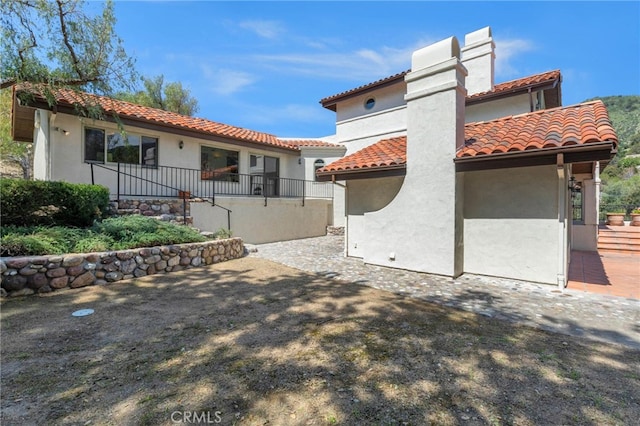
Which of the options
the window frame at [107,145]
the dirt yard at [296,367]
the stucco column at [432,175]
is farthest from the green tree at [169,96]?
the dirt yard at [296,367]

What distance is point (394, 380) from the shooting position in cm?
266

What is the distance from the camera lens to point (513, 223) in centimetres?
633

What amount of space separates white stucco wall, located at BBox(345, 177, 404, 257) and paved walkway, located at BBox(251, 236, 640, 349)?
1.26 meters

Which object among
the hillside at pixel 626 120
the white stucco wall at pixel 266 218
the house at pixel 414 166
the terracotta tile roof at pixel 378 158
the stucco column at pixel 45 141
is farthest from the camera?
the hillside at pixel 626 120

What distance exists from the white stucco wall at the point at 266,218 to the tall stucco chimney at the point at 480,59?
8289 millimetres

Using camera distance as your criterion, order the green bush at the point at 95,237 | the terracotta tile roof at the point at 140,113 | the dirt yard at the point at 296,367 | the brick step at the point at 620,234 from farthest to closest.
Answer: the brick step at the point at 620,234, the terracotta tile roof at the point at 140,113, the green bush at the point at 95,237, the dirt yard at the point at 296,367

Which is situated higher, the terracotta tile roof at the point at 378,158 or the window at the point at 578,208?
the terracotta tile roof at the point at 378,158

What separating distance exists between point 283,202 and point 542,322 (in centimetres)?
1017

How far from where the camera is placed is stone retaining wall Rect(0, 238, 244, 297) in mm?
4902

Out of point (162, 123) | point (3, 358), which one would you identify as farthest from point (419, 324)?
point (162, 123)

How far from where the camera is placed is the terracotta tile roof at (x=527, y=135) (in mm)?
5488

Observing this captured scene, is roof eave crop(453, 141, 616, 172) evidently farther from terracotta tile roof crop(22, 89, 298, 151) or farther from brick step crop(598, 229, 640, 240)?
brick step crop(598, 229, 640, 240)

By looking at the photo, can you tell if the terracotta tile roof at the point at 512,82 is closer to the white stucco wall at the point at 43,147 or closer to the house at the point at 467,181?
the house at the point at 467,181

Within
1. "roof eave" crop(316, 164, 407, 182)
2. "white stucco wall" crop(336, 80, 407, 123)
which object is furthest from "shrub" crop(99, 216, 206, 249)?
"white stucco wall" crop(336, 80, 407, 123)
